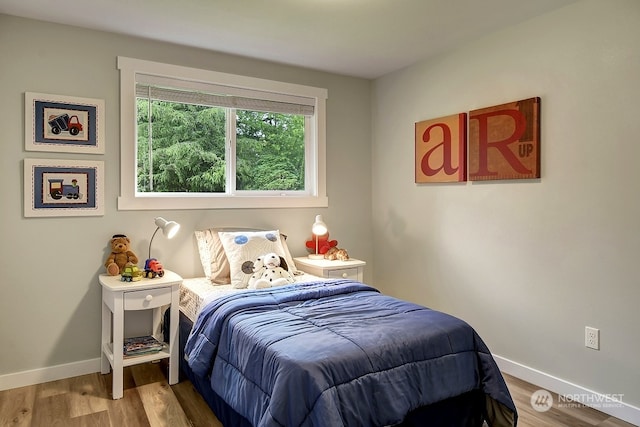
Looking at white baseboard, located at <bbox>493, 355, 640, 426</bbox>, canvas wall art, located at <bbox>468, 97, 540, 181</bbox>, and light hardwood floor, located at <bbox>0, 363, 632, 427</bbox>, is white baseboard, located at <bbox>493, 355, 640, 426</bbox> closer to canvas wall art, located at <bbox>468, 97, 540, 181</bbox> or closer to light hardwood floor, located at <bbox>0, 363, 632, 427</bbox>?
light hardwood floor, located at <bbox>0, 363, 632, 427</bbox>

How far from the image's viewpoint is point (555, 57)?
2.71 meters

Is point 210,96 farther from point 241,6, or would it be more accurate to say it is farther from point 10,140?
point 10,140

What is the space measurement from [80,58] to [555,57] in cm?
305

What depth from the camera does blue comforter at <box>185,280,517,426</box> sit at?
1727 millimetres

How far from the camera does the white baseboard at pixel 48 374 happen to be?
2.76 meters

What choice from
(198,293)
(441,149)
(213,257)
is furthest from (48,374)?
(441,149)

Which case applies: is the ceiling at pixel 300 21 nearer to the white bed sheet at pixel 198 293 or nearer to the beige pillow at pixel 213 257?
the beige pillow at pixel 213 257

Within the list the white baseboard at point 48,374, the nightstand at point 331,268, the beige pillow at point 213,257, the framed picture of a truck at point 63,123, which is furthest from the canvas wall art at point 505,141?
the white baseboard at point 48,374

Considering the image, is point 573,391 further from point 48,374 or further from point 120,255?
point 48,374

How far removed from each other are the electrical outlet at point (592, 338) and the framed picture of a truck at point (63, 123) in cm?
327

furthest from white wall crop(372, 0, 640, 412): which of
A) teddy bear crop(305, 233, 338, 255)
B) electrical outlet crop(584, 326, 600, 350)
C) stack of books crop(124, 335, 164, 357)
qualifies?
stack of books crop(124, 335, 164, 357)

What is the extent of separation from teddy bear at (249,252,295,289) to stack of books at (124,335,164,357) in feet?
2.34

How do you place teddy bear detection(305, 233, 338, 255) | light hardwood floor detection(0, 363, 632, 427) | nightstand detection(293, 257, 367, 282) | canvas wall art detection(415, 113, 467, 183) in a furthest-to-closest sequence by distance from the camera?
teddy bear detection(305, 233, 338, 255), nightstand detection(293, 257, 367, 282), canvas wall art detection(415, 113, 467, 183), light hardwood floor detection(0, 363, 632, 427)

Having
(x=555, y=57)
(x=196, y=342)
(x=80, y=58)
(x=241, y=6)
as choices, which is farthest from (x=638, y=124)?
(x=80, y=58)
